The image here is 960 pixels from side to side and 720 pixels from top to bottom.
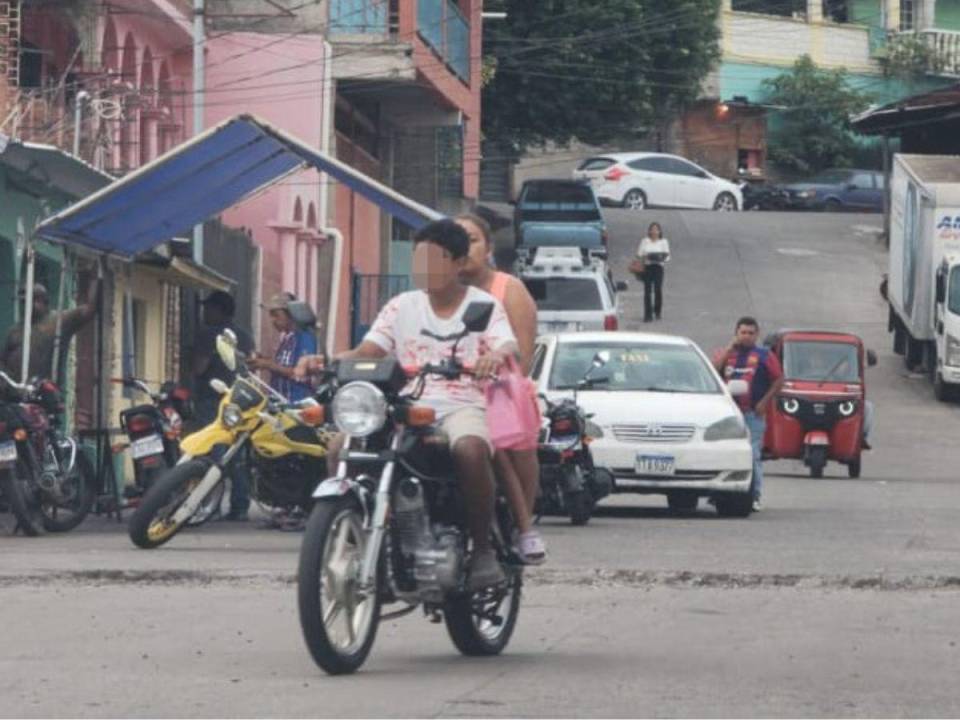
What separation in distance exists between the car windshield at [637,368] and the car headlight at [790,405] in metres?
8.30

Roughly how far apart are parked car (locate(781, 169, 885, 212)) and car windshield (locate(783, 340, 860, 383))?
120 ft

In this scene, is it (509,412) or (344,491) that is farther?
(509,412)

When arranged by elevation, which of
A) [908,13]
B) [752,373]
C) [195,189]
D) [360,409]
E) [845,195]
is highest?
[908,13]

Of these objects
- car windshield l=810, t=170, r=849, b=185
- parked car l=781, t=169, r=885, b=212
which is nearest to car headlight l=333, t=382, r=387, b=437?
parked car l=781, t=169, r=885, b=212

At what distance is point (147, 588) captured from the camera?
43.9 feet

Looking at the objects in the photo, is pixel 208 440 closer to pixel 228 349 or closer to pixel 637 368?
pixel 228 349

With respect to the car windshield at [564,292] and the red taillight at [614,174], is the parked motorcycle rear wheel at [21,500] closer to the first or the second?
the car windshield at [564,292]

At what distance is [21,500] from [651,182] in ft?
164

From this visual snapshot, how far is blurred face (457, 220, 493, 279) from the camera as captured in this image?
37.0 ft

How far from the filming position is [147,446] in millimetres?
18812

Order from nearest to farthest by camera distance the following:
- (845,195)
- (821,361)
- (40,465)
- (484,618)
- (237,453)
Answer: (484,618) → (237,453) → (40,465) → (821,361) → (845,195)

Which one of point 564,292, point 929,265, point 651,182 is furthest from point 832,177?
point 929,265

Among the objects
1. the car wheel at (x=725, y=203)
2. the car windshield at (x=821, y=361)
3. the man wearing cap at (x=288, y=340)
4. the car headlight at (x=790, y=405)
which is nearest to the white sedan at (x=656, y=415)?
the man wearing cap at (x=288, y=340)

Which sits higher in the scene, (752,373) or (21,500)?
(752,373)
